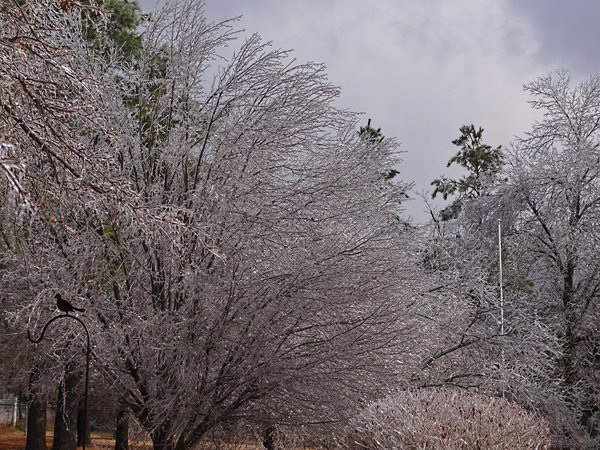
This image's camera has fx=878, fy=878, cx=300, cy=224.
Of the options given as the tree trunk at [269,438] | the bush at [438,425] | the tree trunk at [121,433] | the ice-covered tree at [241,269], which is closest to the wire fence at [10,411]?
the tree trunk at [121,433]

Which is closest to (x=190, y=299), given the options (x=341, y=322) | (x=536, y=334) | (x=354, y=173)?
(x=341, y=322)

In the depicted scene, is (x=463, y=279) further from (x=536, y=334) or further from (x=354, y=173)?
(x=354, y=173)

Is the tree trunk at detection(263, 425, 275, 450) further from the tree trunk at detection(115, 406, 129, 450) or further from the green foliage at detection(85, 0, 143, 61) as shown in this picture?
the green foliage at detection(85, 0, 143, 61)

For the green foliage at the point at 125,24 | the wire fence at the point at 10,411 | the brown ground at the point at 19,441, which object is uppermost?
the green foliage at the point at 125,24

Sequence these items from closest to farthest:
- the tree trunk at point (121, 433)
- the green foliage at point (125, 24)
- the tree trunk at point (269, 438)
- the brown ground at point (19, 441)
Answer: the tree trunk at point (269, 438)
the tree trunk at point (121, 433)
the green foliage at point (125, 24)
the brown ground at point (19, 441)

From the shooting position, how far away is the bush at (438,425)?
896cm

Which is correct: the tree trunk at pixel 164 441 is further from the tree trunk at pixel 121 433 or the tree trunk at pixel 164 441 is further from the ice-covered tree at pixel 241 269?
the tree trunk at pixel 121 433

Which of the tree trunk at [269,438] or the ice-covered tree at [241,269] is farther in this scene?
the tree trunk at [269,438]

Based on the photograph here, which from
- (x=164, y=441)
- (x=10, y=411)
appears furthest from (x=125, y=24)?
(x=10, y=411)

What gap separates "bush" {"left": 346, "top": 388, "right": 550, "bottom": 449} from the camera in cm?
896

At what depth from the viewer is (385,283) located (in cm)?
1043

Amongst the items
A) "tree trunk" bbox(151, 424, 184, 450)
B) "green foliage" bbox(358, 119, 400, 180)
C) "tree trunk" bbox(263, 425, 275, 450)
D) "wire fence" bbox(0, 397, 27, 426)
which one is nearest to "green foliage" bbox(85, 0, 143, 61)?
"green foliage" bbox(358, 119, 400, 180)

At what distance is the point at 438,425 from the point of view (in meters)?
9.00

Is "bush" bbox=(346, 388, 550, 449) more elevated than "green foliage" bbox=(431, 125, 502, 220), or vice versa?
"green foliage" bbox=(431, 125, 502, 220)
